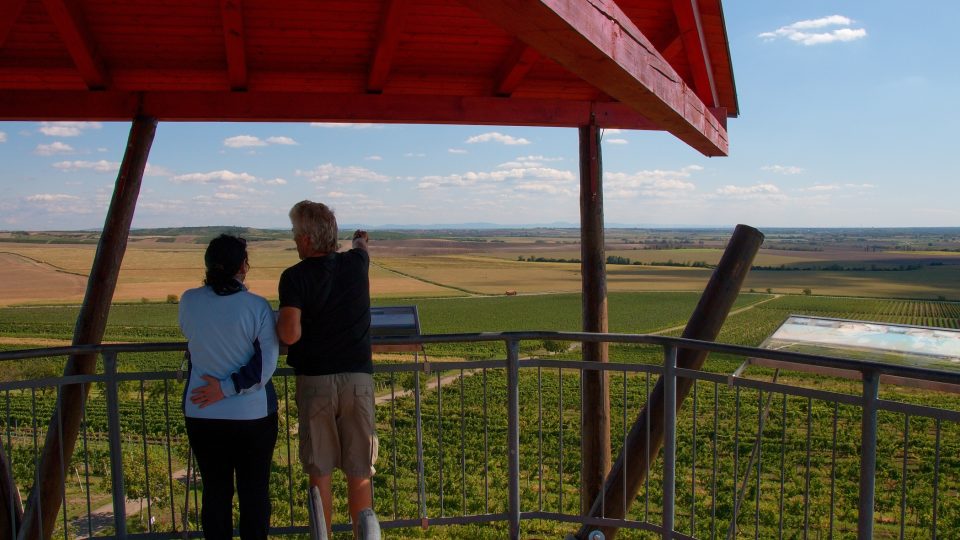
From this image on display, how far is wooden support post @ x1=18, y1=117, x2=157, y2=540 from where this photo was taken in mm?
4480

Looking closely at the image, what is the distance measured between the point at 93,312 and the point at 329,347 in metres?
2.52

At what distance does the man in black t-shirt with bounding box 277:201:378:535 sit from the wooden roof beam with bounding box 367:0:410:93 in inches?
70.2

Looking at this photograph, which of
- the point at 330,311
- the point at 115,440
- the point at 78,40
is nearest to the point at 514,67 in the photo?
the point at 330,311

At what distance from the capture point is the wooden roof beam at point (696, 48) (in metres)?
4.66

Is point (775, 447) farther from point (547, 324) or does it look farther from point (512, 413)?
point (547, 324)

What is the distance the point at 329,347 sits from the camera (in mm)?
3135

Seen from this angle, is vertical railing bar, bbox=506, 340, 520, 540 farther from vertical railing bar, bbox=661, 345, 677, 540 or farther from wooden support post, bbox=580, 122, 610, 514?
wooden support post, bbox=580, 122, 610, 514

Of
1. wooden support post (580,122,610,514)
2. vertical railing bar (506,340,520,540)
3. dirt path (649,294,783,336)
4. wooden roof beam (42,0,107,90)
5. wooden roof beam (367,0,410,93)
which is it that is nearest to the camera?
vertical railing bar (506,340,520,540)

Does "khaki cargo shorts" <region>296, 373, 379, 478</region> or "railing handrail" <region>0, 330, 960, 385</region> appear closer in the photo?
"railing handrail" <region>0, 330, 960, 385</region>

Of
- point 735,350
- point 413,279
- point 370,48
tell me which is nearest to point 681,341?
point 735,350

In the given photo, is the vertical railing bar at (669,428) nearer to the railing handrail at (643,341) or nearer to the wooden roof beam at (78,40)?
the railing handrail at (643,341)

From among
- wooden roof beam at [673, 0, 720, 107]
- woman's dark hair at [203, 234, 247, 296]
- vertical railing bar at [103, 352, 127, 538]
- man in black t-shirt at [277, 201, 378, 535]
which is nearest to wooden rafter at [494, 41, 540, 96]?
wooden roof beam at [673, 0, 720, 107]

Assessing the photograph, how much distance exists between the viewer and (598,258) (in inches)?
223

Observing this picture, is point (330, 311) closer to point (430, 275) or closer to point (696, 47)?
point (696, 47)
